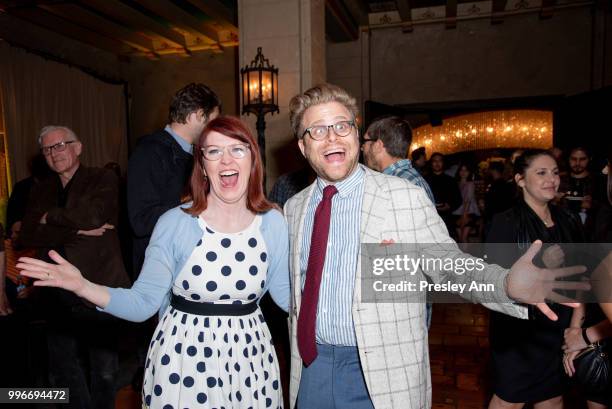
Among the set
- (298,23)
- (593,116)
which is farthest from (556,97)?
(298,23)

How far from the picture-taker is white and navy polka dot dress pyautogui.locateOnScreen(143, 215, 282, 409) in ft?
4.73

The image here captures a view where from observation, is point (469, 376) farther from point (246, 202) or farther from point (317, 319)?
point (246, 202)

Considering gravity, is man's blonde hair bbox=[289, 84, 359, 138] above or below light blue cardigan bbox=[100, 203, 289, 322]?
above

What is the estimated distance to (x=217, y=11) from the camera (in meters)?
7.12

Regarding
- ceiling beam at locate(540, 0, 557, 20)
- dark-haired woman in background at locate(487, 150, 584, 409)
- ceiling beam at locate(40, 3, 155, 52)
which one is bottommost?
dark-haired woman in background at locate(487, 150, 584, 409)

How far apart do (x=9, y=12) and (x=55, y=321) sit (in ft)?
21.2

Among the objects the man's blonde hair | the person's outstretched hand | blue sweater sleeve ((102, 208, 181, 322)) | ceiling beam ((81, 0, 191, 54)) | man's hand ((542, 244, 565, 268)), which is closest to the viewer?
the person's outstretched hand

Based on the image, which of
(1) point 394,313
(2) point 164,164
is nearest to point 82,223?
(2) point 164,164

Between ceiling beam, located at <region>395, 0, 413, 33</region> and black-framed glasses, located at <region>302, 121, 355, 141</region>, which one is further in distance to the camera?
ceiling beam, located at <region>395, 0, 413, 33</region>

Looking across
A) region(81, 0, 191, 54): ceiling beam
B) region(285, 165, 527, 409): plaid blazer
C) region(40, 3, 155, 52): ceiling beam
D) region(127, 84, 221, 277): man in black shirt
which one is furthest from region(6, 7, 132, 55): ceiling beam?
region(285, 165, 527, 409): plaid blazer

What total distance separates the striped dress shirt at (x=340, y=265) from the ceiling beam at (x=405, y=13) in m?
6.77

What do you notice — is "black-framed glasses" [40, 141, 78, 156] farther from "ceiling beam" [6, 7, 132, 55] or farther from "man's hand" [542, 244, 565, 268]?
"ceiling beam" [6, 7, 132, 55]

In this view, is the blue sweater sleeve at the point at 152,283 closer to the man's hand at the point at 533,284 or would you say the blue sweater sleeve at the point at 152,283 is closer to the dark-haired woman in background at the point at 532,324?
the man's hand at the point at 533,284

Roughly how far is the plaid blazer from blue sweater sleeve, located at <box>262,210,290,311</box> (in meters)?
0.08
